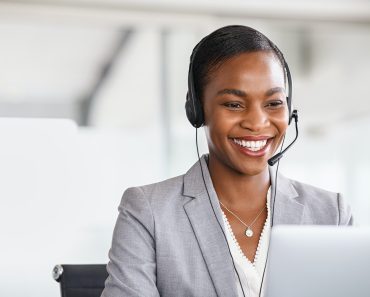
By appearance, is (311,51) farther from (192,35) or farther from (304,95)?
(192,35)

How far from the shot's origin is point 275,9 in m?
4.44

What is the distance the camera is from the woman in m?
1.53

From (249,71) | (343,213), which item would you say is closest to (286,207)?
(343,213)

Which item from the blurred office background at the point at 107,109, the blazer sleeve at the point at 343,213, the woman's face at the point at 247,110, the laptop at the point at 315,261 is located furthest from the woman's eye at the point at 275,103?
the blurred office background at the point at 107,109

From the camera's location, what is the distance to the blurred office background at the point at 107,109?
4125 mm

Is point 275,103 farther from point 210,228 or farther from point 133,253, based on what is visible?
point 133,253

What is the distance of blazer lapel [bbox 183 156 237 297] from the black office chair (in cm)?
39

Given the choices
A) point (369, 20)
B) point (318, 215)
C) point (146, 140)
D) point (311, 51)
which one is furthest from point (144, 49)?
point (318, 215)

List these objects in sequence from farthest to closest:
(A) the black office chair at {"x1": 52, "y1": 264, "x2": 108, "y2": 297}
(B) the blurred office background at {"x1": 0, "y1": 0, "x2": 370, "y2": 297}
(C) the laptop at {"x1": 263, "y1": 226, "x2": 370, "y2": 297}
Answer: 1. (B) the blurred office background at {"x1": 0, "y1": 0, "x2": 370, "y2": 297}
2. (A) the black office chair at {"x1": 52, "y1": 264, "x2": 108, "y2": 297}
3. (C) the laptop at {"x1": 263, "y1": 226, "x2": 370, "y2": 297}

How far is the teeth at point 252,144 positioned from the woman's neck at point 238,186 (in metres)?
0.11

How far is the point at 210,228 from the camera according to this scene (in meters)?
1.61

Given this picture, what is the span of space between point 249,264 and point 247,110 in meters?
0.38

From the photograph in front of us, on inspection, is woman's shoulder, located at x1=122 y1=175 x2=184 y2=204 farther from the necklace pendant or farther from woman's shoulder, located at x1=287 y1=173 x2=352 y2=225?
woman's shoulder, located at x1=287 y1=173 x2=352 y2=225

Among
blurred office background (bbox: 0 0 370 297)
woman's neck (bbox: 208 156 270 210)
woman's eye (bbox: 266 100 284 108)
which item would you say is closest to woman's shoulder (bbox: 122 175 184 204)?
woman's neck (bbox: 208 156 270 210)
